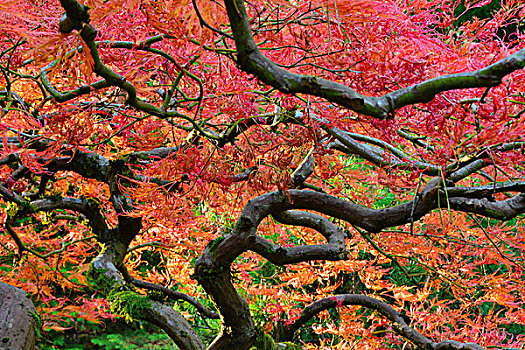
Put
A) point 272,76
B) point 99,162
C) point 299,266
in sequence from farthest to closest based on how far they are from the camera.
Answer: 1. point 299,266
2. point 99,162
3. point 272,76

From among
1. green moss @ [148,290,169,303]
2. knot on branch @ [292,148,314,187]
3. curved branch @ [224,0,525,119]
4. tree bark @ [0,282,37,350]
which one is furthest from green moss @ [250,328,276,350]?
curved branch @ [224,0,525,119]

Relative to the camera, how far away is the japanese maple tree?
134 cm

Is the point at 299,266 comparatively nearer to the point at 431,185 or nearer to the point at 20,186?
the point at 431,185

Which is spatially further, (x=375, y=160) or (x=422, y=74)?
(x=375, y=160)

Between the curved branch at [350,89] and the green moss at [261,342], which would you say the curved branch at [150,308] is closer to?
the green moss at [261,342]

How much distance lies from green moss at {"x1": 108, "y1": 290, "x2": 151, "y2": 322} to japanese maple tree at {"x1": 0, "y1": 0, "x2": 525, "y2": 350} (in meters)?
0.01

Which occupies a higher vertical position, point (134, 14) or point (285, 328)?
point (134, 14)

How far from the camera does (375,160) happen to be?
78.7 inches

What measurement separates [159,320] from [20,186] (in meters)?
1.49

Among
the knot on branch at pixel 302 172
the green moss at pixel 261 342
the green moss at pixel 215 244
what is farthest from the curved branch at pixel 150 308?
the knot on branch at pixel 302 172

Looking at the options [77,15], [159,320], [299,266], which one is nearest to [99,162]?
[159,320]

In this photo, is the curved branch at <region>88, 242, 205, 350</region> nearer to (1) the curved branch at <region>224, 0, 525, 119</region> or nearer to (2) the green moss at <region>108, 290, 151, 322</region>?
(2) the green moss at <region>108, 290, 151, 322</region>

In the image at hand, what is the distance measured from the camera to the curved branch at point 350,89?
33.6 inches

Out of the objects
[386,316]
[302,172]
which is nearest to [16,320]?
[302,172]
